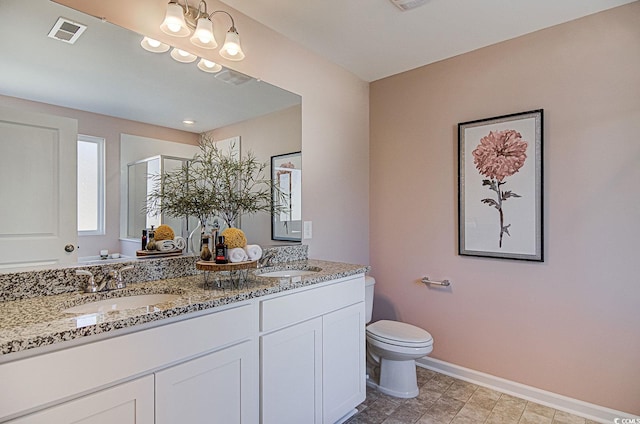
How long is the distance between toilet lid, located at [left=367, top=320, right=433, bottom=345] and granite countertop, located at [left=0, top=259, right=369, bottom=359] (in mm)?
781

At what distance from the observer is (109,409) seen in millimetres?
1022

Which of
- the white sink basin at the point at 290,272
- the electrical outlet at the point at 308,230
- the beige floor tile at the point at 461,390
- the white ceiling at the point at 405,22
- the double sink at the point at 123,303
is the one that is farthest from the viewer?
the electrical outlet at the point at 308,230

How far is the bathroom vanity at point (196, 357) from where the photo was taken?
93cm

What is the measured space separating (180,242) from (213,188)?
0.36 m

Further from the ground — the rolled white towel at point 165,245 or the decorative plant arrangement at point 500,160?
the decorative plant arrangement at point 500,160

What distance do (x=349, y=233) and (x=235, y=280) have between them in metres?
1.38

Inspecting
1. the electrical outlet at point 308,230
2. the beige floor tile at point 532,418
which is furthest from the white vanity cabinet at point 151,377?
the beige floor tile at point 532,418

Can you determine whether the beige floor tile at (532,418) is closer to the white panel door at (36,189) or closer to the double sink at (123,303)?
the double sink at (123,303)

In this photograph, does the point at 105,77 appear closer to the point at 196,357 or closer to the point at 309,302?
the point at 196,357

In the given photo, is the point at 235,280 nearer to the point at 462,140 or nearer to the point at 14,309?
the point at 14,309

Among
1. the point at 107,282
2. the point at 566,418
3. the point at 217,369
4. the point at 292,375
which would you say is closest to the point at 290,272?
the point at 292,375

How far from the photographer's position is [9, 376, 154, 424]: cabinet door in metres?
0.93

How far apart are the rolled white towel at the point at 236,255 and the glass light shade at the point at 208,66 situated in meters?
1.06

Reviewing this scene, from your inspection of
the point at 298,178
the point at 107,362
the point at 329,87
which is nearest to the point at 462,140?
the point at 329,87
